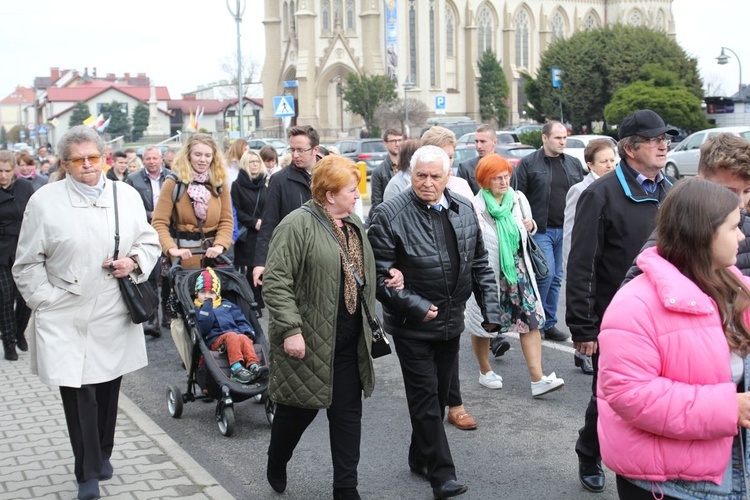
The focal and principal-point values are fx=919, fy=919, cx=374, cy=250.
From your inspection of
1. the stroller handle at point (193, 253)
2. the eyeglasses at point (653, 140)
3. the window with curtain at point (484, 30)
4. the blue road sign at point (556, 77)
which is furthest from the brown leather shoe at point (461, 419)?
the window with curtain at point (484, 30)

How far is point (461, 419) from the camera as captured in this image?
636 cm

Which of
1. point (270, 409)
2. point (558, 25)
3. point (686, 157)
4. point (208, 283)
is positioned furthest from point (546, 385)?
point (558, 25)

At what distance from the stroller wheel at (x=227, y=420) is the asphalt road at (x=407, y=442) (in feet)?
0.19

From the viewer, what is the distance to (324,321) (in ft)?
15.5

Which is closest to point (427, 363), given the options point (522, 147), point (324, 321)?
point (324, 321)

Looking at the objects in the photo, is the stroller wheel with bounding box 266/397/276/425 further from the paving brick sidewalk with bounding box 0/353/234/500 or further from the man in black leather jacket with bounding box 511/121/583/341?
the man in black leather jacket with bounding box 511/121/583/341

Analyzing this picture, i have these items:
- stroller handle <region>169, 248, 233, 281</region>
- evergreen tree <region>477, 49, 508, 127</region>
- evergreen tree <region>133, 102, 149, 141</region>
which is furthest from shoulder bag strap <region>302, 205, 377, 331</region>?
evergreen tree <region>133, 102, 149, 141</region>

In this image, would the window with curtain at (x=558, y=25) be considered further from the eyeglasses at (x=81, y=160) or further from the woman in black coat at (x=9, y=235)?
the eyeglasses at (x=81, y=160)

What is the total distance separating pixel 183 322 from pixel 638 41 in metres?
50.8

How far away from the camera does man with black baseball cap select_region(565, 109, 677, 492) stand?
4695 mm

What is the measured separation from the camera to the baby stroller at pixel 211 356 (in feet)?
21.0

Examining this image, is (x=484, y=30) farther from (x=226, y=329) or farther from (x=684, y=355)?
(x=684, y=355)

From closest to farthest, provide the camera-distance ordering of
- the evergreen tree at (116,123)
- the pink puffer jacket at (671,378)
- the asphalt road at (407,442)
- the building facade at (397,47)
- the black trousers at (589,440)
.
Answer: the pink puffer jacket at (671,378) < the black trousers at (589,440) < the asphalt road at (407,442) < the building facade at (397,47) < the evergreen tree at (116,123)

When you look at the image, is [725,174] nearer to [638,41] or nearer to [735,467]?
[735,467]
